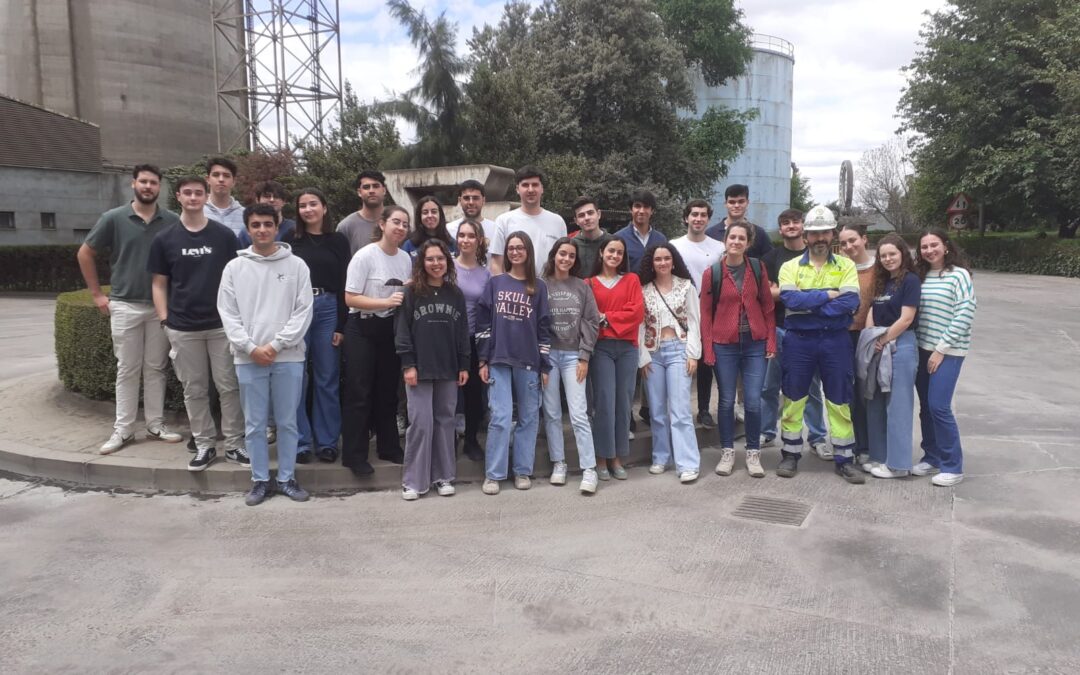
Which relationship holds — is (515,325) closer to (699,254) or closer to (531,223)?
(531,223)

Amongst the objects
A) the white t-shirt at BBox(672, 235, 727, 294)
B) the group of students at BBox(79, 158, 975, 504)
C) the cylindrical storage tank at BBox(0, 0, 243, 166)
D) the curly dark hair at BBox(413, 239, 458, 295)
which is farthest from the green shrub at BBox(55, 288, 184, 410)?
the cylindrical storage tank at BBox(0, 0, 243, 166)

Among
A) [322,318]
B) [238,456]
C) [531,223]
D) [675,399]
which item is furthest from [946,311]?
[238,456]

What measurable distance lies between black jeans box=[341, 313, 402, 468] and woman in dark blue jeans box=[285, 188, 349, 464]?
0.88ft

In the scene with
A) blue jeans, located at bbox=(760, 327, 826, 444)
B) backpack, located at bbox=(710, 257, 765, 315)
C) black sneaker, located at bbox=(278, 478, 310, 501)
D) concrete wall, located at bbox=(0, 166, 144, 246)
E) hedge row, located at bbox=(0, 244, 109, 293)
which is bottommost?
black sneaker, located at bbox=(278, 478, 310, 501)

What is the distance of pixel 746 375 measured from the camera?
5.88 meters

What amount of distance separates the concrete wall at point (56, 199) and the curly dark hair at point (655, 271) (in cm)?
2556

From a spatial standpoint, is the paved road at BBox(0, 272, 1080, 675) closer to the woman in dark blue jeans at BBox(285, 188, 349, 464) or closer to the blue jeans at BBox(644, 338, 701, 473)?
the blue jeans at BBox(644, 338, 701, 473)

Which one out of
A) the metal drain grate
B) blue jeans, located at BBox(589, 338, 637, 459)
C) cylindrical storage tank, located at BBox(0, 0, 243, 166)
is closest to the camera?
the metal drain grate

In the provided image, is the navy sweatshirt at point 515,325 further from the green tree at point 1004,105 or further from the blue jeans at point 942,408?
the green tree at point 1004,105

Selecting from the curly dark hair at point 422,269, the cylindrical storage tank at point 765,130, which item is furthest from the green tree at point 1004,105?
the curly dark hair at point 422,269

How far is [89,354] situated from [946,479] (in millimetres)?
7434

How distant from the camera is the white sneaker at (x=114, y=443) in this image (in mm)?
5812

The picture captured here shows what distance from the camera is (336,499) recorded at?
534 cm

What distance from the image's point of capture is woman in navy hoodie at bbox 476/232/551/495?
5367mm
